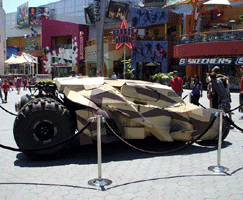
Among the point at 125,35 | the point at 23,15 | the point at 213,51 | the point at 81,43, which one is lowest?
the point at 213,51

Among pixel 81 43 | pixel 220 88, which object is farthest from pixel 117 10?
pixel 220 88

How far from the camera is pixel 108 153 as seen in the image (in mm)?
6023

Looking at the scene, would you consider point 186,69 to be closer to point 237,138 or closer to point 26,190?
point 237,138

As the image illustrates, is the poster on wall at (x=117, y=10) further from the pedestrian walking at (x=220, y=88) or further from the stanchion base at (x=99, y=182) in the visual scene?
the stanchion base at (x=99, y=182)

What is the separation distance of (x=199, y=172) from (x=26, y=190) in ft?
8.67

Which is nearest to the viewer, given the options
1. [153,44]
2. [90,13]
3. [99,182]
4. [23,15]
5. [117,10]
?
[99,182]

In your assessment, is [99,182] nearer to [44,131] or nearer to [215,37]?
[44,131]

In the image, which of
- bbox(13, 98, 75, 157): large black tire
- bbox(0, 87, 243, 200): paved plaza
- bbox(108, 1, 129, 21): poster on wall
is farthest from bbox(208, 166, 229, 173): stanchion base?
bbox(108, 1, 129, 21): poster on wall

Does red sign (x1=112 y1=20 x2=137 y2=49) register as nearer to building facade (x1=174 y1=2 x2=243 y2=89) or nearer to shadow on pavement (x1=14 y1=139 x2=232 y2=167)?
building facade (x1=174 y1=2 x2=243 y2=89)

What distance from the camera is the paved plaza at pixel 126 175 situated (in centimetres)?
405

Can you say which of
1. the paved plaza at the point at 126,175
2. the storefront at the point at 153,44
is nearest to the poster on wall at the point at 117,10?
the storefront at the point at 153,44

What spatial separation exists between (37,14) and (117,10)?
28.0m

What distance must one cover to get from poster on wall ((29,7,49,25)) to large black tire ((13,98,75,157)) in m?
61.7

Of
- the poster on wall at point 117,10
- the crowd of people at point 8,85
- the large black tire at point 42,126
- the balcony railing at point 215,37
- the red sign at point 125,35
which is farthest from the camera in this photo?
the poster on wall at point 117,10
